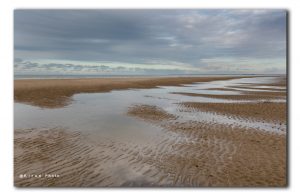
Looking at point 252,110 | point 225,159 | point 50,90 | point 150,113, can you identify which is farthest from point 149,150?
point 50,90

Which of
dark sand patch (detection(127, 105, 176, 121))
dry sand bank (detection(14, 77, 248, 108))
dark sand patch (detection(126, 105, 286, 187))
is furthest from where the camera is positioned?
dry sand bank (detection(14, 77, 248, 108))

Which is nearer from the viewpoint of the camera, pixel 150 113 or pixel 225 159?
pixel 225 159

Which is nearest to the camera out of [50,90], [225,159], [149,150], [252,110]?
[225,159]

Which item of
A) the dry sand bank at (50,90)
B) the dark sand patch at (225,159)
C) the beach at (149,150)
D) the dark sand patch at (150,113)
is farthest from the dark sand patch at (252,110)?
the dry sand bank at (50,90)

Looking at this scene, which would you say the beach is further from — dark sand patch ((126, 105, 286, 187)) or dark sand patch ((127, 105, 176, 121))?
dark sand patch ((127, 105, 176, 121))

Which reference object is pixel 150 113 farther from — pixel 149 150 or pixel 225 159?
pixel 225 159

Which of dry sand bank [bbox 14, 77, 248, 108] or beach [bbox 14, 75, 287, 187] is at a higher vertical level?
dry sand bank [bbox 14, 77, 248, 108]

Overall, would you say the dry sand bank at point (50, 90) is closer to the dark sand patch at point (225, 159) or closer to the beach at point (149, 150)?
the beach at point (149, 150)

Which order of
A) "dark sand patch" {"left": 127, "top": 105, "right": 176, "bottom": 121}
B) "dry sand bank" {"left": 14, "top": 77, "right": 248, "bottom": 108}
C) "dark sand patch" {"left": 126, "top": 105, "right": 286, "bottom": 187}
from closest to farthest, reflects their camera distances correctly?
1. "dark sand patch" {"left": 126, "top": 105, "right": 286, "bottom": 187}
2. "dark sand patch" {"left": 127, "top": 105, "right": 176, "bottom": 121}
3. "dry sand bank" {"left": 14, "top": 77, "right": 248, "bottom": 108}

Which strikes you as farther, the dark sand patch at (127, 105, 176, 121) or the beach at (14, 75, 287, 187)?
the dark sand patch at (127, 105, 176, 121)

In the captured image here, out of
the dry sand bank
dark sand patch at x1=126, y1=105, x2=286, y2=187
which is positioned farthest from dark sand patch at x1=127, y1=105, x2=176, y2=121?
the dry sand bank
